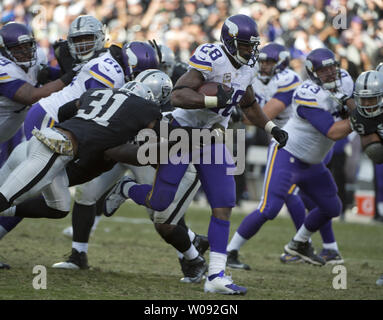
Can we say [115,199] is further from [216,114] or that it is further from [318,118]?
[318,118]

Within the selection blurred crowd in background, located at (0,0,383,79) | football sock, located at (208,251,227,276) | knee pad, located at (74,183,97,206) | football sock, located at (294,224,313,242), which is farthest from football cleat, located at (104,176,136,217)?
blurred crowd in background, located at (0,0,383,79)

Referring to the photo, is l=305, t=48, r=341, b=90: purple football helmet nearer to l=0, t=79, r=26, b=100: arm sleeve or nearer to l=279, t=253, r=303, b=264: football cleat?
l=279, t=253, r=303, b=264: football cleat

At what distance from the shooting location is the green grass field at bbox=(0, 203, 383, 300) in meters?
4.59

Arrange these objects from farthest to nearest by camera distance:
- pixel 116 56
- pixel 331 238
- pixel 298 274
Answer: pixel 331 238 → pixel 298 274 → pixel 116 56

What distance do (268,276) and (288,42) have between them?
8483mm

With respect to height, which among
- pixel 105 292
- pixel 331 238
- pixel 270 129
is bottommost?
pixel 331 238

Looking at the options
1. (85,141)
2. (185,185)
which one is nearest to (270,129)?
(185,185)

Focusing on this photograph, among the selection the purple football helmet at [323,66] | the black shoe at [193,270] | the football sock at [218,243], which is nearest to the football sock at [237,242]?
the black shoe at [193,270]

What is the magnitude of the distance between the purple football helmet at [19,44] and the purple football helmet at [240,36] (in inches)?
72.8

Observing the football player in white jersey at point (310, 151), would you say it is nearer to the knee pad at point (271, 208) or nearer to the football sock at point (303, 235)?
the knee pad at point (271, 208)

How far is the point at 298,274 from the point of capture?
6059mm

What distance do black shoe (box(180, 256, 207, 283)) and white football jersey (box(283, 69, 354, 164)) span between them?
1552 millimetres

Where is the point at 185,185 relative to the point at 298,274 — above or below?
above
